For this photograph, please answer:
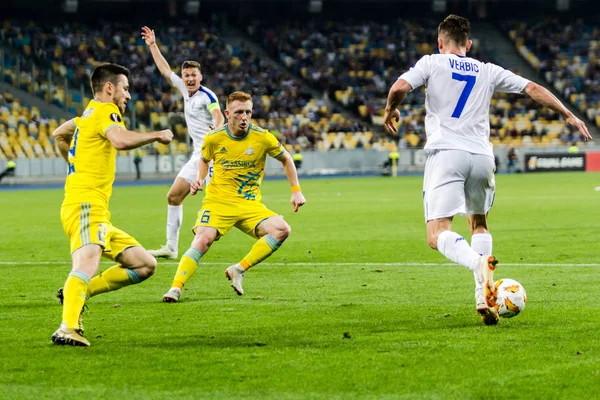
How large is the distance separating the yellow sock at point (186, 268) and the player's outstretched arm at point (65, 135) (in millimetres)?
1802

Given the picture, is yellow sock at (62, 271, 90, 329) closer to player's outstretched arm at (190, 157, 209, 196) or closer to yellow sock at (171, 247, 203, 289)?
yellow sock at (171, 247, 203, 289)

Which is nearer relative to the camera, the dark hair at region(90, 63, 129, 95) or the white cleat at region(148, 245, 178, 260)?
the dark hair at region(90, 63, 129, 95)

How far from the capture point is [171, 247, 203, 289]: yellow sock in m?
9.52

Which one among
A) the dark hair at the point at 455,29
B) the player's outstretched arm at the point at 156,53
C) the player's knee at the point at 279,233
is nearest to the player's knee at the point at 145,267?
the player's knee at the point at 279,233

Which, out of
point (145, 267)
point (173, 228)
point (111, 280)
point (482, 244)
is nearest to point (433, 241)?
point (482, 244)

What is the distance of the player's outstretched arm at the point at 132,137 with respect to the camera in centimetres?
673

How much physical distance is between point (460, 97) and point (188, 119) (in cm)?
652

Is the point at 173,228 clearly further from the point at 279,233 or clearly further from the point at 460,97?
the point at 460,97

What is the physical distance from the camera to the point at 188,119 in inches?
557

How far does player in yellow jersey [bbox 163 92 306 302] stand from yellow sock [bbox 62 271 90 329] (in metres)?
2.62

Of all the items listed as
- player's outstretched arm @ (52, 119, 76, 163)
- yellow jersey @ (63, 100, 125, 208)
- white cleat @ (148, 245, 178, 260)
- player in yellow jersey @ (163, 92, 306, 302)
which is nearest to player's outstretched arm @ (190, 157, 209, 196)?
player in yellow jersey @ (163, 92, 306, 302)

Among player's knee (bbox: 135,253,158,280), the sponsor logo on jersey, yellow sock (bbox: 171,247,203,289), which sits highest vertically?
the sponsor logo on jersey

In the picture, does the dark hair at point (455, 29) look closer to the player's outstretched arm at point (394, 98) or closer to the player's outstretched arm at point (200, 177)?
the player's outstretched arm at point (394, 98)

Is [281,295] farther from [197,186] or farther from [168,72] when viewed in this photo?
[168,72]
